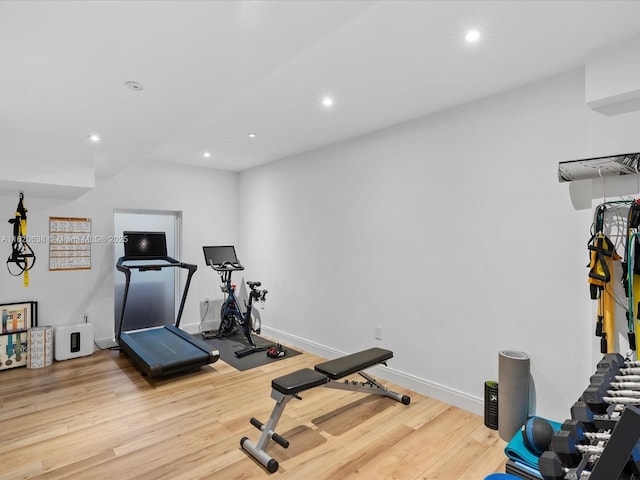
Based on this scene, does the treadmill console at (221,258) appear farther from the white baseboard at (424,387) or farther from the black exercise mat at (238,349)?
the white baseboard at (424,387)

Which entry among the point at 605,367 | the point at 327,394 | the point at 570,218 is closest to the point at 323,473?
the point at 327,394

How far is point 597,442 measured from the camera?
1015 millimetres

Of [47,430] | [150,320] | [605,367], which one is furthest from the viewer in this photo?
[150,320]

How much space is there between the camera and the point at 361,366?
9.77 feet

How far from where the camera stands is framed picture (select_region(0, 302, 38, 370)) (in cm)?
404

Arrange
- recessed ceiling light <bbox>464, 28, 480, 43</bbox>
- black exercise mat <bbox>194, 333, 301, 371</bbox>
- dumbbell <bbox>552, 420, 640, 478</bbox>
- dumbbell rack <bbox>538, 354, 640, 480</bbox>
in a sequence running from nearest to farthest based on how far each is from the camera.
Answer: dumbbell rack <bbox>538, 354, 640, 480</bbox>, dumbbell <bbox>552, 420, 640, 478</bbox>, recessed ceiling light <bbox>464, 28, 480, 43</bbox>, black exercise mat <bbox>194, 333, 301, 371</bbox>

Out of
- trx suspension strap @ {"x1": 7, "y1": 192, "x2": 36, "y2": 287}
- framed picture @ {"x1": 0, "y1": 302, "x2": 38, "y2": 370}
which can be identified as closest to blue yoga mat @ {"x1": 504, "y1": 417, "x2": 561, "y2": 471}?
trx suspension strap @ {"x1": 7, "y1": 192, "x2": 36, "y2": 287}

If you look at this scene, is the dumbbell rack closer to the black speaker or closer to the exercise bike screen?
the black speaker

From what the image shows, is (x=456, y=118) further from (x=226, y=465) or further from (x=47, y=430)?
(x=47, y=430)

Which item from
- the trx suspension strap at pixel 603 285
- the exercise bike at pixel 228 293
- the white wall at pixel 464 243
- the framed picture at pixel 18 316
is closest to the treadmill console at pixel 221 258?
the exercise bike at pixel 228 293

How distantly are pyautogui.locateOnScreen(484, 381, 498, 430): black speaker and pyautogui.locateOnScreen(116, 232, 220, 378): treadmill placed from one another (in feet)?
9.22

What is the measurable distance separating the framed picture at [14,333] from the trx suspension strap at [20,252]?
41 cm

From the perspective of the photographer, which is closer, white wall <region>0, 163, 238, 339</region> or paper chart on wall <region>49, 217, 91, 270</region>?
white wall <region>0, 163, 238, 339</region>

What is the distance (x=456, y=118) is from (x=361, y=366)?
2.36 metres
